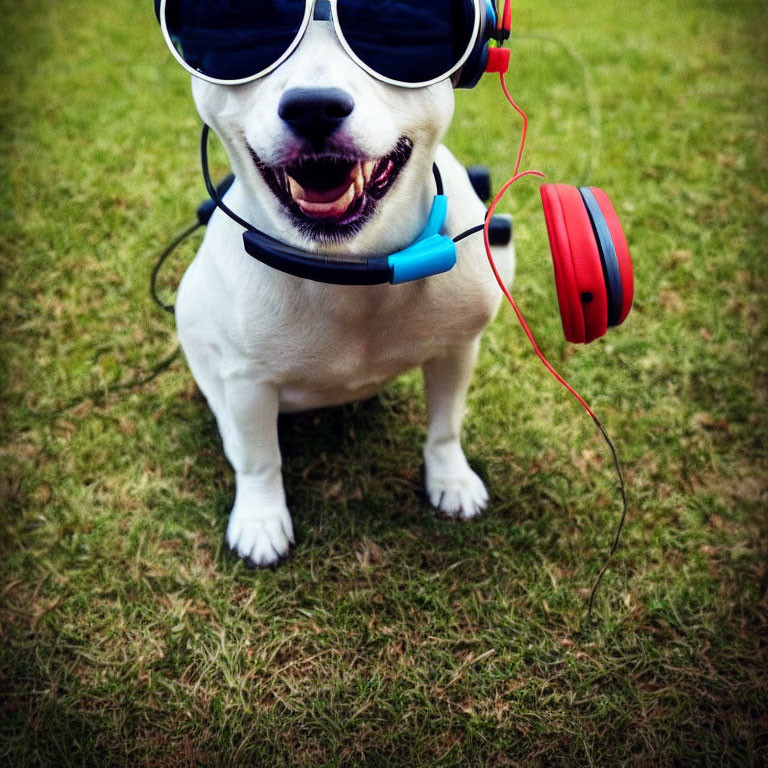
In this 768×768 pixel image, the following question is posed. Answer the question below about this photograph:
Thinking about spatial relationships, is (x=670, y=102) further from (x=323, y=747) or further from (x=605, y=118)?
(x=323, y=747)

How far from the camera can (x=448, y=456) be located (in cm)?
235

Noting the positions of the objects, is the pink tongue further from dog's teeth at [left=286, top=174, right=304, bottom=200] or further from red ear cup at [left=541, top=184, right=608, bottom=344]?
red ear cup at [left=541, top=184, right=608, bottom=344]

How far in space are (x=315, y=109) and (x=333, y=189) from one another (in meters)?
0.19

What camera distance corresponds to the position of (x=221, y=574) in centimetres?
224

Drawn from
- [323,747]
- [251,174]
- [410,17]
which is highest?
[410,17]

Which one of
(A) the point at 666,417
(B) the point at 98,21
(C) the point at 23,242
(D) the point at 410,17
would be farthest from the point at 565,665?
(B) the point at 98,21

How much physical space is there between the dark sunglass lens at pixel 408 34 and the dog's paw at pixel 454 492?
131 cm

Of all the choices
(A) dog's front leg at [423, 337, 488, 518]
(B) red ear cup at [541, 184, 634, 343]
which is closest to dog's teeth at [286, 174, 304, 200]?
(B) red ear cup at [541, 184, 634, 343]

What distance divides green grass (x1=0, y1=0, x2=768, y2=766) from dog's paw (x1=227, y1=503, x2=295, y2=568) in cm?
5

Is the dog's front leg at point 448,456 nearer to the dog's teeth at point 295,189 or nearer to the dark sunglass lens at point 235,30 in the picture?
the dog's teeth at point 295,189

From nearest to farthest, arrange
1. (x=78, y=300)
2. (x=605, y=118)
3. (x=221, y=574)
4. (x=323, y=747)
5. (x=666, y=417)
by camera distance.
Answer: (x=323, y=747) → (x=221, y=574) → (x=666, y=417) → (x=78, y=300) → (x=605, y=118)

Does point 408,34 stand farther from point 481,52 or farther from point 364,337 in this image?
point 364,337

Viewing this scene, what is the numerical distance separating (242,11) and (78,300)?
2.05 metres

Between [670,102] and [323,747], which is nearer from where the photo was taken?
[323,747]
